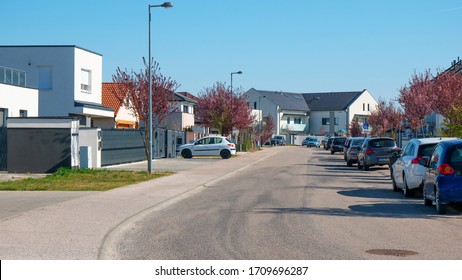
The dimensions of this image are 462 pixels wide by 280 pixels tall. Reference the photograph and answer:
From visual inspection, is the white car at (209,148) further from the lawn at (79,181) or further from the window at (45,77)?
the lawn at (79,181)

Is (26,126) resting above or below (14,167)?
above

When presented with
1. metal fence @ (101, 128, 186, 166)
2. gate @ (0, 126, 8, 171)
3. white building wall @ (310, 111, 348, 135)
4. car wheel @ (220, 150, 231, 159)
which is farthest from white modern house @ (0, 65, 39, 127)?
white building wall @ (310, 111, 348, 135)

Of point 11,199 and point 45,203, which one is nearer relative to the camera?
point 45,203

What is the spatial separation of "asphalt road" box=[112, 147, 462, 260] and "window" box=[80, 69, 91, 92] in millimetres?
28371

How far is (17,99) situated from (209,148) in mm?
16737

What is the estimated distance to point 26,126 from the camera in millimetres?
28578

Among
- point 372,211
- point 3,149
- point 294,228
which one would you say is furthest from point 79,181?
point 294,228

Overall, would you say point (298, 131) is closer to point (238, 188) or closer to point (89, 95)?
point (89, 95)

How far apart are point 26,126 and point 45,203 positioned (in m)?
12.9

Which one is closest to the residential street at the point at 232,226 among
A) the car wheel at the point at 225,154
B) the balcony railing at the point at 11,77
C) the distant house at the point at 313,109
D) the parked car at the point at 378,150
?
the parked car at the point at 378,150

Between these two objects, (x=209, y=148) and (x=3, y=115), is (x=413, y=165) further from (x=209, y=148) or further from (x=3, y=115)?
(x=209, y=148)

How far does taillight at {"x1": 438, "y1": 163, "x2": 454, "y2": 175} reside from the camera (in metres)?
14.4

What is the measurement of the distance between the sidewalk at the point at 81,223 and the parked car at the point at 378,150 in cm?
1375
